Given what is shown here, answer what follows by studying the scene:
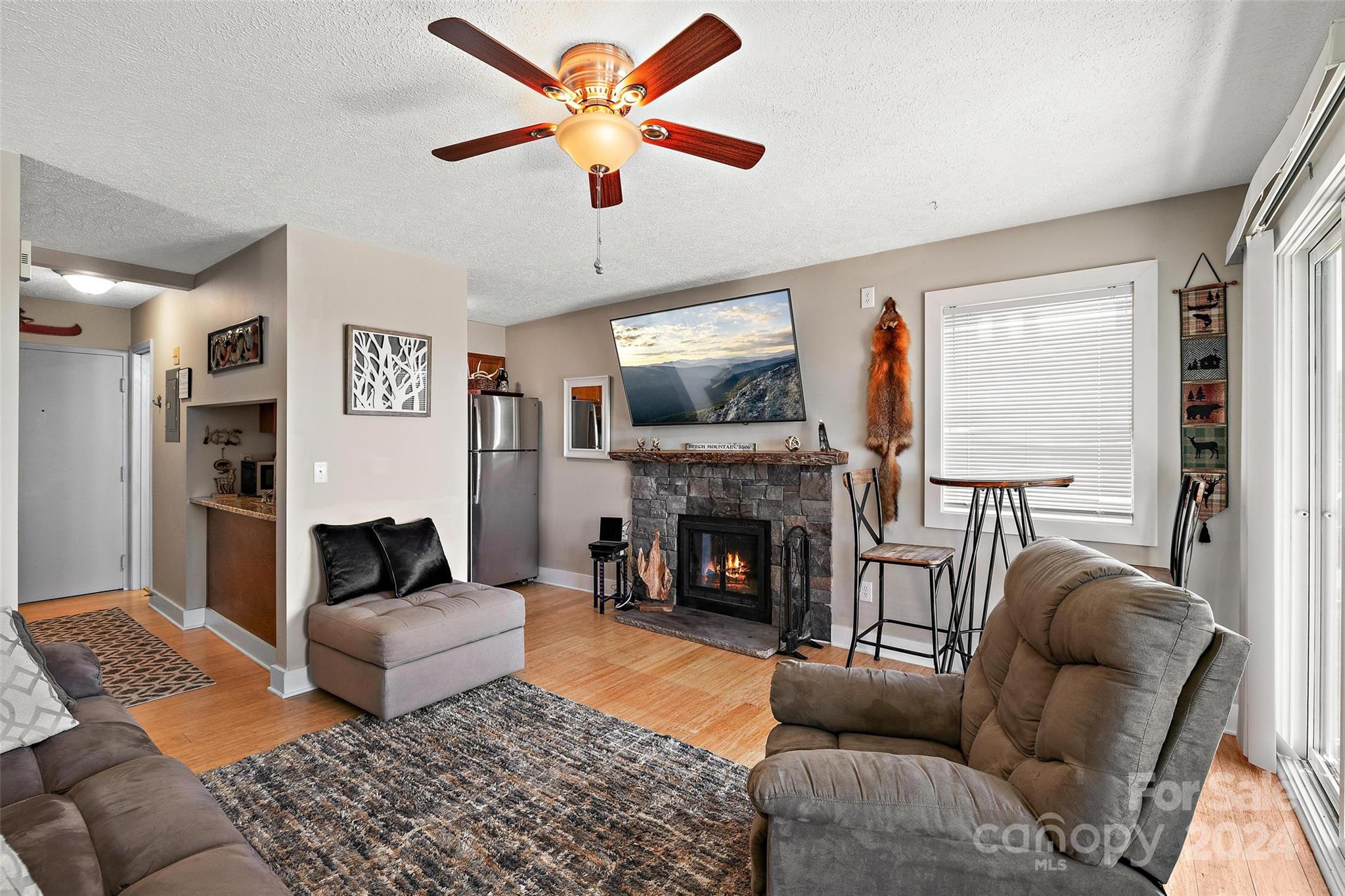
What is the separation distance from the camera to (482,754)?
256 centimetres

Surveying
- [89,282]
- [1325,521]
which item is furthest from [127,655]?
[1325,521]

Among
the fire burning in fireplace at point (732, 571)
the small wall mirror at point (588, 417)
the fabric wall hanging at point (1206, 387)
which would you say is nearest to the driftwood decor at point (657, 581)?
the fire burning in fireplace at point (732, 571)

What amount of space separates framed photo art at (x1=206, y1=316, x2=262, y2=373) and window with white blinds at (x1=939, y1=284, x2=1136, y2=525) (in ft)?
12.3

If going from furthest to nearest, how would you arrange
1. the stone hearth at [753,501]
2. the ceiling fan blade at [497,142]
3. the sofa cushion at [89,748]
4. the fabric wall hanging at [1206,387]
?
the stone hearth at [753,501], the fabric wall hanging at [1206,387], the ceiling fan blade at [497,142], the sofa cushion at [89,748]

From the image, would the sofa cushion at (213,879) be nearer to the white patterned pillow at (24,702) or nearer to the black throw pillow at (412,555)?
the white patterned pillow at (24,702)

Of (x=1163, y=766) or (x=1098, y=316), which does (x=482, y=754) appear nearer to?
(x=1163, y=766)

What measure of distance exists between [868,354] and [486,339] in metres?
3.59

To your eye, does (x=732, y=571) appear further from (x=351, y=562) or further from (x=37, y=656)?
(x=37, y=656)

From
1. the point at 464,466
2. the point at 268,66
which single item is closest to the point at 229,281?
the point at 464,466

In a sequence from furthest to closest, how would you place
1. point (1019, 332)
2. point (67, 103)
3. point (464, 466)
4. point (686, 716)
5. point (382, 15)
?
point (464, 466), point (1019, 332), point (686, 716), point (67, 103), point (382, 15)

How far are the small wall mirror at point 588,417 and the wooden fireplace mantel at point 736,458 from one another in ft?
0.92

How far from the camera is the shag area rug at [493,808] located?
1.85m

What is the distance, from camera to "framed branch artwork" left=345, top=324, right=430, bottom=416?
3443 mm

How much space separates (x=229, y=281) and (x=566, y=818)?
3546mm
